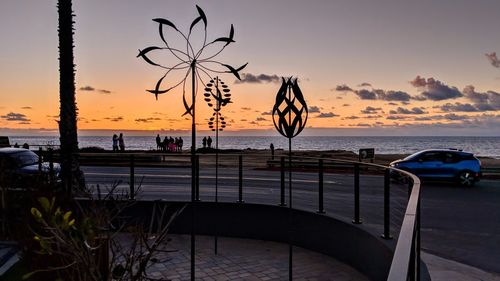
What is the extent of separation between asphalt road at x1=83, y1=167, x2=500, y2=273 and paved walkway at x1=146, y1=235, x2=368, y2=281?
0.94 metres

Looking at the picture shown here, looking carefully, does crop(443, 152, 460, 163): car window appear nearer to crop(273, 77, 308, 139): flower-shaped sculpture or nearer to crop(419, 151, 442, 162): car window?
crop(419, 151, 442, 162): car window

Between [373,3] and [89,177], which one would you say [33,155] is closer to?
[89,177]

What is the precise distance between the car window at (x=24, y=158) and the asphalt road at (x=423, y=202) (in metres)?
2.68

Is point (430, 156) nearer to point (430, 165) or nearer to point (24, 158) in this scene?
point (430, 165)

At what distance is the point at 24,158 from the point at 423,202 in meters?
13.0

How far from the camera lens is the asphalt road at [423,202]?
8.68 m

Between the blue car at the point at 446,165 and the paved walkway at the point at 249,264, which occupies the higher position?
the blue car at the point at 446,165

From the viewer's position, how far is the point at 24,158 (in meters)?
14.2

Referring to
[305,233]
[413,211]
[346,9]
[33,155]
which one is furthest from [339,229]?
[33,155]

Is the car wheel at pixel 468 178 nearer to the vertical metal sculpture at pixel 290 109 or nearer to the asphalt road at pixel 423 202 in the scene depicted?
the asphalt road at pixel 423 202

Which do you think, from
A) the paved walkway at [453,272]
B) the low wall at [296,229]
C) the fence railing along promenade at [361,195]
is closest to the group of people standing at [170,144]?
the fence railing along promenade at [361,195]

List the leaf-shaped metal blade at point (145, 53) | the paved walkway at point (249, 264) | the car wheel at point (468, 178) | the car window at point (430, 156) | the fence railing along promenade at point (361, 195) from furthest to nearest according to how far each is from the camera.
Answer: the car window at point (430, 156) < the car wheel at point (468, 178) < the paved walkway at point (249, 264) < the leaf-shaped metal blade at point (145, 53) < the fence railing along promenade at point (361, 195)

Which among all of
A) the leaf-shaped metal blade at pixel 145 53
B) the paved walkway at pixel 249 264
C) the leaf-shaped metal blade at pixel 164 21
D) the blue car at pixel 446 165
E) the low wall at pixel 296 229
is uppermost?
the leaf-shaped metal blade at pixel 164 21

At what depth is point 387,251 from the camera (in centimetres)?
590
